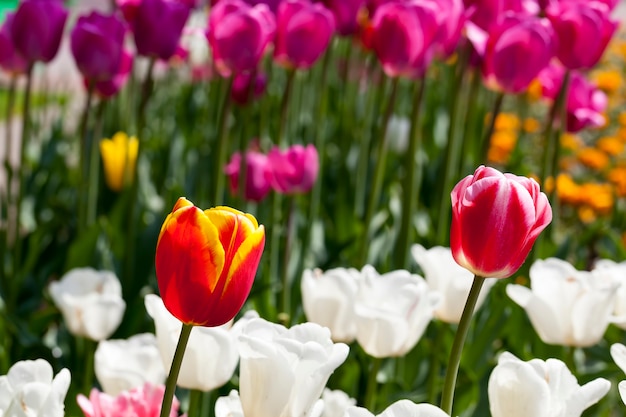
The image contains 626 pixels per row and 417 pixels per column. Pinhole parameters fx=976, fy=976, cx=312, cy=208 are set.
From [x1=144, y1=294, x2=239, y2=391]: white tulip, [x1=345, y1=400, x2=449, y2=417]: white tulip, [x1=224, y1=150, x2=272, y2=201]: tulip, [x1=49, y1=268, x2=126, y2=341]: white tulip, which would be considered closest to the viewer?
[x1=345, y1=400, x2=449, y2=417]: white tulip

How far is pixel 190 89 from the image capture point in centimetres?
445

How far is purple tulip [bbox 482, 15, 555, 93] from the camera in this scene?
176 cm

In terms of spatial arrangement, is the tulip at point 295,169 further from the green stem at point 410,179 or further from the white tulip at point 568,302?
the white tulip at point 568,302

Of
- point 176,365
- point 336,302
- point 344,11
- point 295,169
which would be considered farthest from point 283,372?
point 344,11

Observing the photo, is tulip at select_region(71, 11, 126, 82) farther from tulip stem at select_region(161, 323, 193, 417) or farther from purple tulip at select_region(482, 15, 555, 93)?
tulip stem at select_region(161, 323, 193, 417)

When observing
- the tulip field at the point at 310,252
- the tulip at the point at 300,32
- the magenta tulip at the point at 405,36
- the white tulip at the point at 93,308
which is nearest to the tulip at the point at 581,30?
the tulip field at the point at 310,252

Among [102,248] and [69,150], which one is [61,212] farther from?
[69,150]

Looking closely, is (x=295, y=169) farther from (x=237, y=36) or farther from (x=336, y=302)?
(x=336, y=302)

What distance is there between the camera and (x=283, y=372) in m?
0.86

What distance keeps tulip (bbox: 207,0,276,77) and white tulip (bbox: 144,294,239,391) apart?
0.78m

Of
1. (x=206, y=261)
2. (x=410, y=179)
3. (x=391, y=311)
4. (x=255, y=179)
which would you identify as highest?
(x=206, y=261)

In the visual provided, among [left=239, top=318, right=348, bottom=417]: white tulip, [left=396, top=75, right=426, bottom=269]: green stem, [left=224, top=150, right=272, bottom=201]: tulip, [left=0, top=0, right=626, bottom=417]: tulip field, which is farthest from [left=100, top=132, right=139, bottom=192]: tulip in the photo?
[left=239, top=318, right=348, bottom=417]: white tulip

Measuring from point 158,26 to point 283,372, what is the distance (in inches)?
46.1

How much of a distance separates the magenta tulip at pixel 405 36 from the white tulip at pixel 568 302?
0.62m
